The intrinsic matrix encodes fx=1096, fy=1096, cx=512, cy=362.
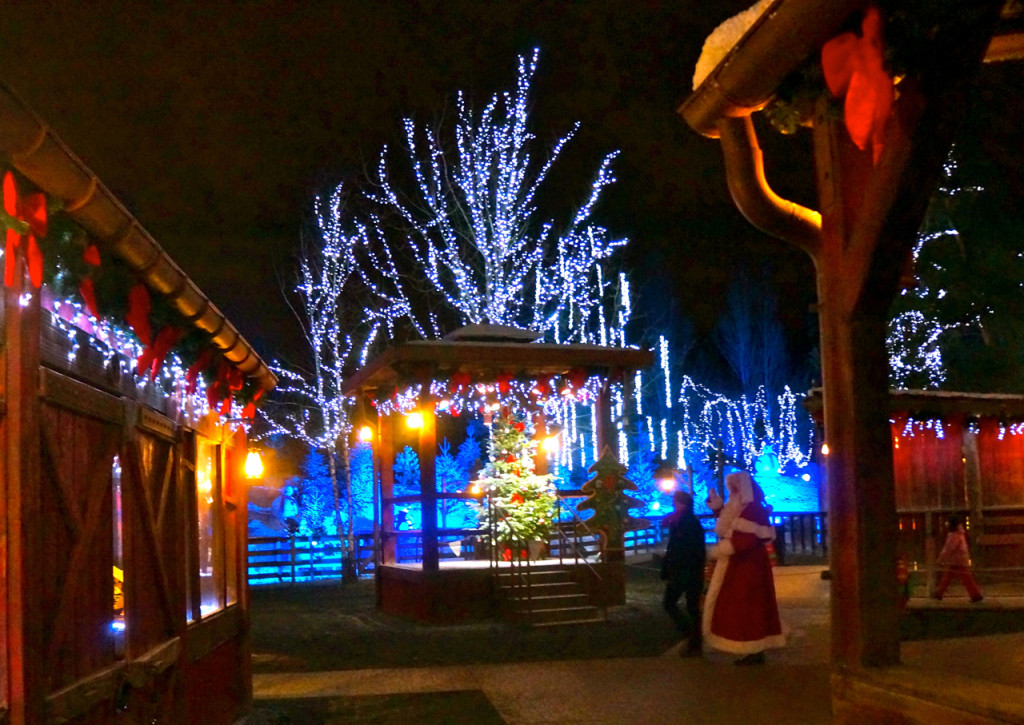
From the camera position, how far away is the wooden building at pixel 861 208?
5.02 meters

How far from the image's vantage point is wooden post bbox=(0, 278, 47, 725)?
4.11 m

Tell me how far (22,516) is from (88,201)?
1327 millimetres

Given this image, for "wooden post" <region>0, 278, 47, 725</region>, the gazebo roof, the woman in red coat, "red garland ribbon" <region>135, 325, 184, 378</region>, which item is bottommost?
the woman in red coat

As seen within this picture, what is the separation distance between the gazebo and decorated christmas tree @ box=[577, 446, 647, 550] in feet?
1.61

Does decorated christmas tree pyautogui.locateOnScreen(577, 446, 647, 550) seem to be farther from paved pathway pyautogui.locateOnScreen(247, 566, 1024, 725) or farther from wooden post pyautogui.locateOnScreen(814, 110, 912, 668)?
wooden post pyautogui.locateOnScreen(814, 110, 912, 668)

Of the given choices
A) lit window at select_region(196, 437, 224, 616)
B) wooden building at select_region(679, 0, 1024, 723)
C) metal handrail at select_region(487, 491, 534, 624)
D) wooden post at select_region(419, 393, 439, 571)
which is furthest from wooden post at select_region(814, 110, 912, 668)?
wooden post at select_region(419, 393, 439, 571)

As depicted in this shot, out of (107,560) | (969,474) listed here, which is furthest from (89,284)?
(969,474)

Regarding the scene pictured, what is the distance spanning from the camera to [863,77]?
502cm

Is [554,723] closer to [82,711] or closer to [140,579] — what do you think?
[140,579]

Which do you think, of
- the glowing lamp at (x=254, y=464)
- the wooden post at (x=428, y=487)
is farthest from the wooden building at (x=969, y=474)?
the glowing lamp at (x=254, y=464)

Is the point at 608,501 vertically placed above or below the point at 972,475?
below

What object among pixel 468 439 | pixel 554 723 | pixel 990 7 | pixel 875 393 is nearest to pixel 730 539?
pixel 554 723

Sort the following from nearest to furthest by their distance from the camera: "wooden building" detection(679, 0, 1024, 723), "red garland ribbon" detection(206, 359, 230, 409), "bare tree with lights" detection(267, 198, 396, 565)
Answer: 1. "wooden building" detection(679, 0, 1024, 723)
2. "red garland ribbon" detection(206, 359, 230, 409)
3. "bare tree with lights" detection(267, 198, 396, 565)

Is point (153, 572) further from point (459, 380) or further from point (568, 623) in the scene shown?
point (459, 380)
